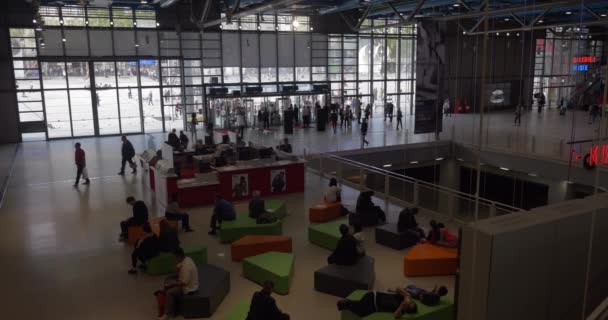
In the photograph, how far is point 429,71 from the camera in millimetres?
21125

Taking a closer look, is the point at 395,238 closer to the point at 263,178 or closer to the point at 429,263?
the point at 429,263

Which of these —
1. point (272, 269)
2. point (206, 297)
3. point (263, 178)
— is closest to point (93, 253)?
point (206, 297)

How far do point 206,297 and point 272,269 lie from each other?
1392 millimetres

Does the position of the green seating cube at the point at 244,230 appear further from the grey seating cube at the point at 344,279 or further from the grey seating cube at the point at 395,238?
the grey seating cube at the point at 344,279

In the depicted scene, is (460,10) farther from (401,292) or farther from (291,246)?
(401,292)

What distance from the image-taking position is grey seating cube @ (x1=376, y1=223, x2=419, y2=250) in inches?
414

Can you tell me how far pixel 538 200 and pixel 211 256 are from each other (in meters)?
17.1

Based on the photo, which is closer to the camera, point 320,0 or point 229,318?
point 229,318

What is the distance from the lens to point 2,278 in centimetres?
942

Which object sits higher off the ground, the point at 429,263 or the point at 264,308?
the point at 264,308

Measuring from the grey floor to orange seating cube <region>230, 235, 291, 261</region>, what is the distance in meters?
0.30

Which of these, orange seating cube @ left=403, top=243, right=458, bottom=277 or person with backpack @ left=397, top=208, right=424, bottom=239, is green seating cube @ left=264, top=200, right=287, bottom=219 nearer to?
person with backpack @ left=397, top=208, right=424, bottom=239

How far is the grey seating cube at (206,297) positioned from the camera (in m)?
7.72

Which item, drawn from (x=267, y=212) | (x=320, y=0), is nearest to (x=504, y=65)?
(x=320, y=0)
